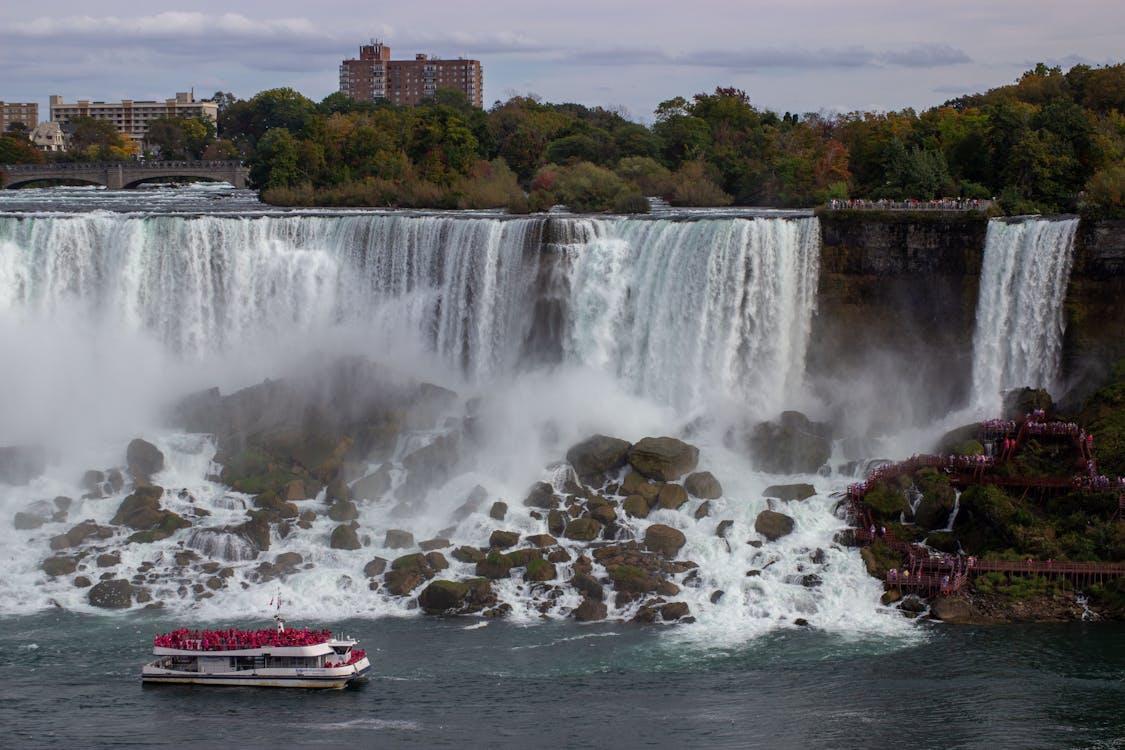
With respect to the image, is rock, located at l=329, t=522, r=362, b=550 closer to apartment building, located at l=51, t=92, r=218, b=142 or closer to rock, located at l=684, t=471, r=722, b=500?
rock, located at l=684, t=471, r=722, b=500

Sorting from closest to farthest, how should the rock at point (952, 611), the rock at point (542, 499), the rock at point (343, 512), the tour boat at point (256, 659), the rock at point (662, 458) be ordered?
the tour boat at point (256, 659)
the rock at point (952, 611)
the rock at point (343, 512)
the rock at point (542, 499)
the rock at point (662, 458)

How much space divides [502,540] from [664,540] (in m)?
3.81

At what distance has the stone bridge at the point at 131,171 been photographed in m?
87.5

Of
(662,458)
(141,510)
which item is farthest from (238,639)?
(662,458)

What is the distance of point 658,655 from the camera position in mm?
31844

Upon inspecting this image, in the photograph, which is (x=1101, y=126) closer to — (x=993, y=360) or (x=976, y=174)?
(x=976, y=174)

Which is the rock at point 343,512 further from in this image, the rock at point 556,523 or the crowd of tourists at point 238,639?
the crowd of tourists at point 238,639

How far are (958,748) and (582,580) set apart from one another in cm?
1054

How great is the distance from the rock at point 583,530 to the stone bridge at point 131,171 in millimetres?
56206

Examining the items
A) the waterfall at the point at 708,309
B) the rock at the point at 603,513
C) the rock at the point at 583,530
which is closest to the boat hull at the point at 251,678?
the rock at the point at 583,530

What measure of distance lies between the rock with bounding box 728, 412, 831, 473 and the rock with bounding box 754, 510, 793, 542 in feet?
10.3

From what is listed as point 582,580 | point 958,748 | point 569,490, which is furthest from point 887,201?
point 958,748

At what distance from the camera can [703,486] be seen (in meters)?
39.1

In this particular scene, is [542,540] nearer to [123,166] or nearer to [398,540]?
[398,540]
